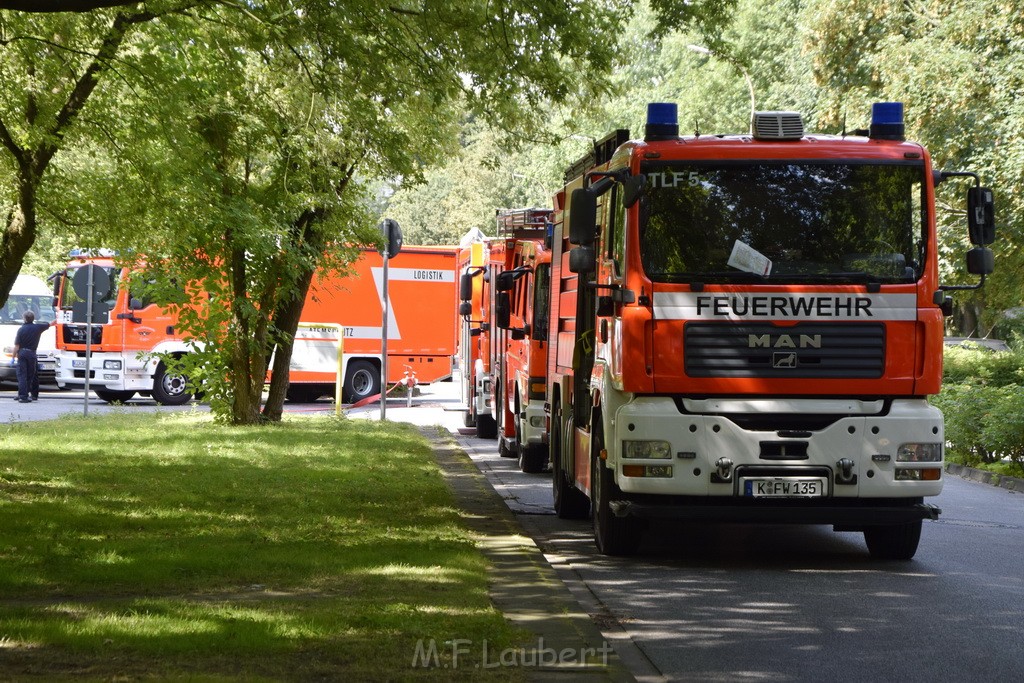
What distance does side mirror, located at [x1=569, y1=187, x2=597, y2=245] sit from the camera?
10.5m

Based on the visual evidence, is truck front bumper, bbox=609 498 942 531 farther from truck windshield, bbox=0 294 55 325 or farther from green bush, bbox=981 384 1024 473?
truck windshield, bbox=0 294 55 325

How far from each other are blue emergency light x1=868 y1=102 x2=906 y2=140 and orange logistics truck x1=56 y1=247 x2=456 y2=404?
69.4 feet

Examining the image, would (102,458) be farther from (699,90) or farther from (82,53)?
(699,90)

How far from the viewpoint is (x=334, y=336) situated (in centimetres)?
3372

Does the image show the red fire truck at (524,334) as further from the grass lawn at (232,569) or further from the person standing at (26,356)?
the person standing at (26,356)

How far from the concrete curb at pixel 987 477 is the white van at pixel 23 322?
22.8 m

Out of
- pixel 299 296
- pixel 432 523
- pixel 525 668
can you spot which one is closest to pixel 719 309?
pixel 432 523

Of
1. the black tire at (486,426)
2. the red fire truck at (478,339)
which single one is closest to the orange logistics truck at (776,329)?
the red fire truck at (478,339)

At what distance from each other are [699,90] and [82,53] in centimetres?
3371

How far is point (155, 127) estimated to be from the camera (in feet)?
50.5

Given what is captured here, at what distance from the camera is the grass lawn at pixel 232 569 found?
6594mm

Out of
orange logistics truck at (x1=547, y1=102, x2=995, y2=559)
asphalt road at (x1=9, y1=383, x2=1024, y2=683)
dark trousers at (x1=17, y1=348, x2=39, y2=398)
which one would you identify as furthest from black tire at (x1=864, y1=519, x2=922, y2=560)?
dark trousers at (x1=17, y1=348, x2=39, y2=398)

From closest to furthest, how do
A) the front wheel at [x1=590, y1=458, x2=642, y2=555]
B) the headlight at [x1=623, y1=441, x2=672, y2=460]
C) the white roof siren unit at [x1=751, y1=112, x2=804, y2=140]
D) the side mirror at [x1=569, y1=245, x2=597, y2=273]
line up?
the headlight at [x1=623, y1=441, x2=672, y2=460] < the white roof siren unit at [x1=751, y1=112, x2=804, y2=140] < the front wheel at [x1=590, y1=458, x2=642, y2=555] < the side mirror at [x1=569, y1=245, x2=597, y2=273]

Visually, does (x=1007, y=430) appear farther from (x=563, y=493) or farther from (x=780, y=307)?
(x=780, y=307)
